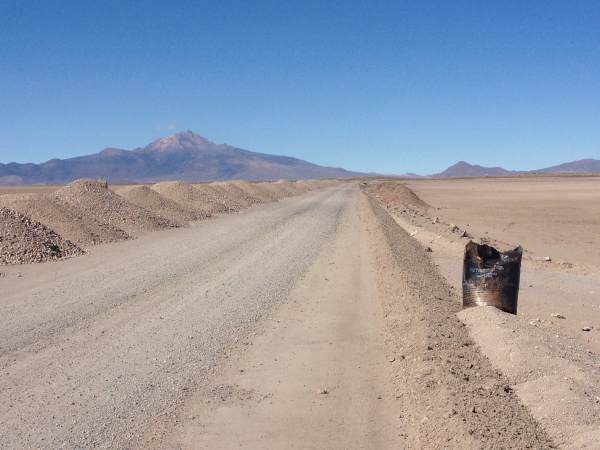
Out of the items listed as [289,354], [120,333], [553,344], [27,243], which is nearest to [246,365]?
[289,354]

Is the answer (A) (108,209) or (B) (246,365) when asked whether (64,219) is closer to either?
(A) (108,209)

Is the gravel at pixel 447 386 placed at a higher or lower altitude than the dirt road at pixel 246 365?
higher

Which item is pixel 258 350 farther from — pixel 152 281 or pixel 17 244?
pixel 17 244

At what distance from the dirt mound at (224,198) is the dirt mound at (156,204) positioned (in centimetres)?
614

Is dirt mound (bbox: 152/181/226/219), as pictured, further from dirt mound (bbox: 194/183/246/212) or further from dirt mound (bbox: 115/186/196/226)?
dirt mound (bbox: 115/186/196/226)

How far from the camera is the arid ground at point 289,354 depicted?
5.30 metres

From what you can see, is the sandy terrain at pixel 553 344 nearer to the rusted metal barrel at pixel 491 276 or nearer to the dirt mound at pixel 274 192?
the rusted metal barrel at pixel 491 276

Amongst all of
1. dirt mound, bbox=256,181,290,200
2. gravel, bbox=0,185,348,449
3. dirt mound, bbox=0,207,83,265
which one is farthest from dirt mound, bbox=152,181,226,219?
gravel, bbox=0,185,348,449

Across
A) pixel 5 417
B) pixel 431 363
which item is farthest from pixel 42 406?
pixel 431 363

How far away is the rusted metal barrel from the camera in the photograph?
920cm

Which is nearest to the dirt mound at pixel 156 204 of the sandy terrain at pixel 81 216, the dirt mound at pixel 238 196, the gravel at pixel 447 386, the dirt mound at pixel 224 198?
the sandy terrain at pixel 81 216

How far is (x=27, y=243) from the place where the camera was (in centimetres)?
1630

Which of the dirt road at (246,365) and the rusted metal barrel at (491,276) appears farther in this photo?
the rusted metal barrel at (491,276)

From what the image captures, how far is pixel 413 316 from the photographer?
8742 millimetres
